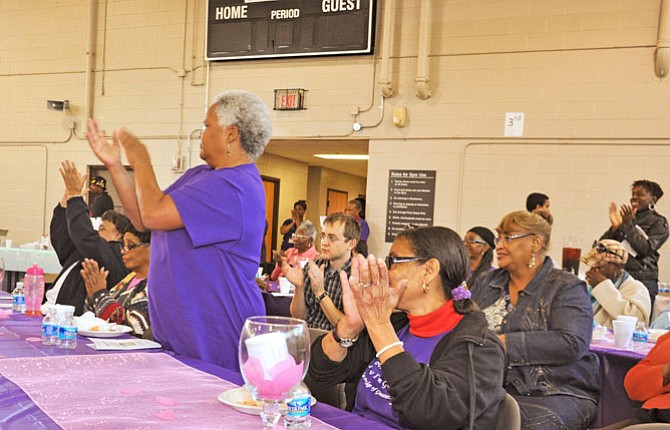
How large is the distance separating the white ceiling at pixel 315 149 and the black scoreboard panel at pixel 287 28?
108cm

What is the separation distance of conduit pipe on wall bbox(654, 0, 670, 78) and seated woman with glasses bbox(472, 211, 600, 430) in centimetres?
396

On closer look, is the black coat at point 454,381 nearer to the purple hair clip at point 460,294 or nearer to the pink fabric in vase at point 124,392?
the purple hair clip at point 460,294

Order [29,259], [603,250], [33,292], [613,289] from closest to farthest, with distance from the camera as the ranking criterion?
[33,292] → [613,289] → [603,250] → [29,259]

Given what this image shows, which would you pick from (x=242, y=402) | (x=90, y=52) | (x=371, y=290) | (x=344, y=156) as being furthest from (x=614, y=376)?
(x=90, y=52)

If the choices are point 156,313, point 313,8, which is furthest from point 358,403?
point 313,8

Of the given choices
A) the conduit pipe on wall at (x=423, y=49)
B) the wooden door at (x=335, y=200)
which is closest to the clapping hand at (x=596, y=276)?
the conduit pipe on wall at (x=423, y=49)

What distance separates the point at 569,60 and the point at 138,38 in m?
5.28

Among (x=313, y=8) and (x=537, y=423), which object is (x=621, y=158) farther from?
(x=537, y=423)

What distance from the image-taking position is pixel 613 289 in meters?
3.88

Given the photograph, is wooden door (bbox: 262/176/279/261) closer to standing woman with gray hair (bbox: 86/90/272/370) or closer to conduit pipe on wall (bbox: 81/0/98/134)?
conduit pipe on wall (bbox: 81/0/98/134)

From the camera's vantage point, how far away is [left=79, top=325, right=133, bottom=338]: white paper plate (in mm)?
2254

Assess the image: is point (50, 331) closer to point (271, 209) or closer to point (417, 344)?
point (417, 344)

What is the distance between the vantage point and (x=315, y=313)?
3842 millimetres

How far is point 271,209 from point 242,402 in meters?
8.95
